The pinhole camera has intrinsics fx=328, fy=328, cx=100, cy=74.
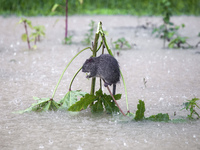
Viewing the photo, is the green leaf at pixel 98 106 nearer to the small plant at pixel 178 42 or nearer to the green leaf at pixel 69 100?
the green leaf at pixel 69 100

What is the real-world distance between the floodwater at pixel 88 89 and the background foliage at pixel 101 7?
2.00m

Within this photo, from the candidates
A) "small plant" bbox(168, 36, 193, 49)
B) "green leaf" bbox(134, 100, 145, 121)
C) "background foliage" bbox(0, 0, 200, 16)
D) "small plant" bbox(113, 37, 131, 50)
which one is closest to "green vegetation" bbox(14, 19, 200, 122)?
"green leaf" bbox(134, 100, 145, 121)

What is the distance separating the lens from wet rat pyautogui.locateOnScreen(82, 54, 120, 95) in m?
1.61

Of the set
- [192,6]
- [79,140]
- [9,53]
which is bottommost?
[79,140]

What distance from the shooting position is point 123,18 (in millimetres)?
5879

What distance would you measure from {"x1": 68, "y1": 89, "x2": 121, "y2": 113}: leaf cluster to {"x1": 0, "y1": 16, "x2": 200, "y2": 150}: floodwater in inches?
1.7

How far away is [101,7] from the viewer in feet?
22.7

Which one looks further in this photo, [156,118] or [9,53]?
[9,53]

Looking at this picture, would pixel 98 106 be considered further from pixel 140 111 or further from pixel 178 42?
pixel 178 42

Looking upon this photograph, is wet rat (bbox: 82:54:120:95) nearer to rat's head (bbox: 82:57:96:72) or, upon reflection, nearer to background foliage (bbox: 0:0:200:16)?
rat's head (bbox: 82:57:96:72)

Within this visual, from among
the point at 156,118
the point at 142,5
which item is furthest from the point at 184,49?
the point at 142,5

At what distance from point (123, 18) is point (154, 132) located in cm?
454

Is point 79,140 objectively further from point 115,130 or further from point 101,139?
point 115,130

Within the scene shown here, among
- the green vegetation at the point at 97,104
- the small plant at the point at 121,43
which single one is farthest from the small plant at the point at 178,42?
the green vegetation at the point at 97,104
